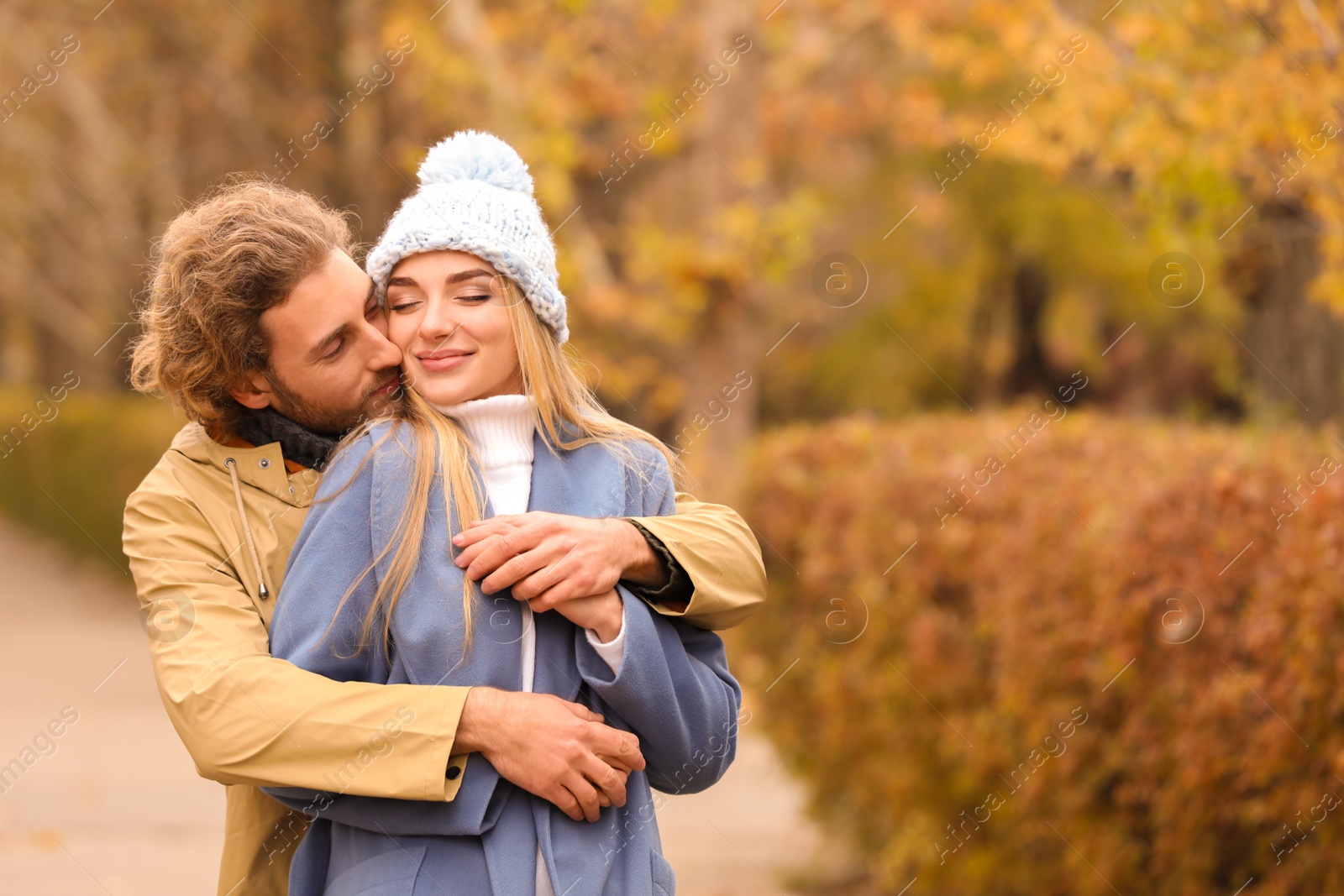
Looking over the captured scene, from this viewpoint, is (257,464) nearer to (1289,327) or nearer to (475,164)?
(475,164)

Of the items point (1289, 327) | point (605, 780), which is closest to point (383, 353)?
point (605, 780)

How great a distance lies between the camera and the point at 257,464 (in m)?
2.22

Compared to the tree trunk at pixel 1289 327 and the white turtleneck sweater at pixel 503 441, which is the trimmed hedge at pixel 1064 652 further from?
the tree trunk at pixel 1289 327

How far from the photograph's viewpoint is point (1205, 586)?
11.6ft

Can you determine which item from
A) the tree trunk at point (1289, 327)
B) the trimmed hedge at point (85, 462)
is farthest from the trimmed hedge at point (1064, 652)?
the trimmed hedge at point (85, 462)

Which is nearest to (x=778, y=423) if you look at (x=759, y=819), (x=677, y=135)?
(x=677, y=135)

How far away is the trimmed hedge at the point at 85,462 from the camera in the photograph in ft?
51.4

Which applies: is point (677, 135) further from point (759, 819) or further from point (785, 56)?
point (759, 819)

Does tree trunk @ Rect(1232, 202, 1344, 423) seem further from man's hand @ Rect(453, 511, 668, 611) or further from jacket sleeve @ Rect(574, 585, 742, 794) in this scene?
man's hand @ Rect(453, 511, 668, 611)

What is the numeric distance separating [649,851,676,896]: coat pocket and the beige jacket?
0.37 meters

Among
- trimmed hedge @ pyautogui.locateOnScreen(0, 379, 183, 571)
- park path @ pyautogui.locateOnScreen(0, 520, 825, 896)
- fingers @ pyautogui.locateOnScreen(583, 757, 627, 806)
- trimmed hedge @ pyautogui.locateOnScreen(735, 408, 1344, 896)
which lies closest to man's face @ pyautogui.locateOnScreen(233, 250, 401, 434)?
fingers @ pyautogui.locateOnScreen(583, 757, 627, 806)

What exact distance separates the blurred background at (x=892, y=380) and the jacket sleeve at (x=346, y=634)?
777 mm

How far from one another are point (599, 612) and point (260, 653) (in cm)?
54

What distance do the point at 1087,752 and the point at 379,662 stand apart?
2.79 meters
